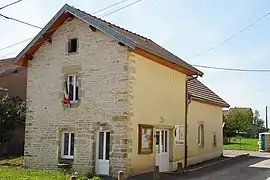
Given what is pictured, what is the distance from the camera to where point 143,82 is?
1741 centimetres

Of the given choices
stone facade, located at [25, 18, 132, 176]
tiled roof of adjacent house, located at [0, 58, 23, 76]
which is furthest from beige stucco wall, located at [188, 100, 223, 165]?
tiled roof of adjacent house, located at [0, 58, 23, 76]

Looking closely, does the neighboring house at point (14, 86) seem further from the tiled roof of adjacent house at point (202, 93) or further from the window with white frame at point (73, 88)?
the tiled roof of adjacent house at point (202, 93)

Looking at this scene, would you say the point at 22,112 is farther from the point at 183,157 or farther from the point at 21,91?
the point at 183,157

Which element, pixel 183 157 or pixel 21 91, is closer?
pixel 183 157

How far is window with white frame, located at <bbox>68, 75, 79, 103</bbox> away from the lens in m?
18.1

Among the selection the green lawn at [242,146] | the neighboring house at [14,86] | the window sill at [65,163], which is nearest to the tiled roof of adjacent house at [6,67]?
the neighboring house at [14,86]

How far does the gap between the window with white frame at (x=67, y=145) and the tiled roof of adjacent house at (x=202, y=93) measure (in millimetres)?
7666

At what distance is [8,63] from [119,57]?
15.9 metres

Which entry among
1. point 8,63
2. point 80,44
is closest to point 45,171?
point 80,44

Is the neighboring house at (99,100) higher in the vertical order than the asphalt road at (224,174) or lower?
higher

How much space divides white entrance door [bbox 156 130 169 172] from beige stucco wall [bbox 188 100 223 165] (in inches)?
115

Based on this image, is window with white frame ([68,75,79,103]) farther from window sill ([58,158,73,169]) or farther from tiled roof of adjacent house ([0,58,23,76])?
tiled roof of adjacent house ([0,58,23,76])

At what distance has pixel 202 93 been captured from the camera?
25.4 m

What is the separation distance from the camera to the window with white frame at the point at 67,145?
18.0 meters
